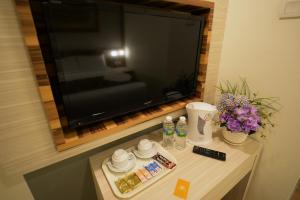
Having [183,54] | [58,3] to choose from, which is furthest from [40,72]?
[183,54]

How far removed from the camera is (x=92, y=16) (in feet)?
2.06

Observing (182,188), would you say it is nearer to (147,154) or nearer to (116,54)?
(147,154)

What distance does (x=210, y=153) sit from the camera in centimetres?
93

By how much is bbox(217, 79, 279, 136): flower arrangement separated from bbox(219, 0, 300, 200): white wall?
52 millimetres

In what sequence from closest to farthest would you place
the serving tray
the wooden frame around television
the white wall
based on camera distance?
the wooden frame around television < the serving tray < the white wall

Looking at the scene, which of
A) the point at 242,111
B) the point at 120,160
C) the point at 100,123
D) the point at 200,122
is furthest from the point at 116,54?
the point at 242,111

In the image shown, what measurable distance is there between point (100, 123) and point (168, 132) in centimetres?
39

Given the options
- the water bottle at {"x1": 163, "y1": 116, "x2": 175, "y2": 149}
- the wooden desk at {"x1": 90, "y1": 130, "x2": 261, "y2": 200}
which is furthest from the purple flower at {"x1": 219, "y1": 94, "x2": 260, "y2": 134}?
the water bottle at {"x1": 163, "y1": 116, "x2": 175, "y2": 149}

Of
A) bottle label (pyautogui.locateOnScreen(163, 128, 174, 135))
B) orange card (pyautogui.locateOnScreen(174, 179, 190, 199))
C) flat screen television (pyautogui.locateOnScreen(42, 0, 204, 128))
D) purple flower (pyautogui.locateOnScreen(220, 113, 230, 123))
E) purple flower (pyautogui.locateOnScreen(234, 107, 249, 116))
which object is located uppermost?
flat screen television (pyautogui.locateOnScreen(42, 0, 204, 128))

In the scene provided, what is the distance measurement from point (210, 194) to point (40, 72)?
34.9 inches

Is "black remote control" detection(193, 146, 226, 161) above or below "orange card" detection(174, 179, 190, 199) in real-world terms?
above

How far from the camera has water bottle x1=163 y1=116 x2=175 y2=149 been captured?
0.94 meters

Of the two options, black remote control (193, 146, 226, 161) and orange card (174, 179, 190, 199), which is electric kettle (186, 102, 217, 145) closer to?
black remote control (193, 146, 226, 161)

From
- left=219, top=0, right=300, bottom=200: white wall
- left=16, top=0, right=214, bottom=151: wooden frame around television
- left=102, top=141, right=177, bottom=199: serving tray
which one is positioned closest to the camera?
left=16, top=0, right=214, bottom=151: wooden frame around television
